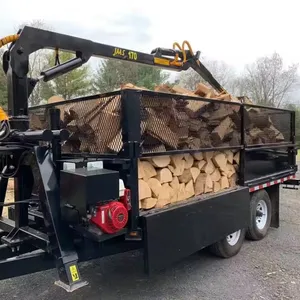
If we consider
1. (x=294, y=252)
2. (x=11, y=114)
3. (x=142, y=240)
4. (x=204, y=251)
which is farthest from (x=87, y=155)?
(x=294, y=252)

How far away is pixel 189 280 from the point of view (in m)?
3.95

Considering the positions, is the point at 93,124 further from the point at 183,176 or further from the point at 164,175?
the point at 183,176

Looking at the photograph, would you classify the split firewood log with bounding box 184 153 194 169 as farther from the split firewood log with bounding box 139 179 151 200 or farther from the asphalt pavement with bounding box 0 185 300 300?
the asphalt pavement with bounding box 0 185 300 300

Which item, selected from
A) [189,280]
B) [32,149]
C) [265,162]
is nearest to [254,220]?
[265,162]

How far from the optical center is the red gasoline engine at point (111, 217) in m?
2.77

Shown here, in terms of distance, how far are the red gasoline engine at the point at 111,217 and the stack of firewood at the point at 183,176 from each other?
1.23 feet

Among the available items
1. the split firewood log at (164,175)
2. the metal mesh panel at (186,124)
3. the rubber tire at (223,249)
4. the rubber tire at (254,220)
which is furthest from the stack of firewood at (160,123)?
the rubber tire at (223,249)

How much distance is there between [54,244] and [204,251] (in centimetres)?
249

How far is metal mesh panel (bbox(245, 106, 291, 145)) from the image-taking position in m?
4.86

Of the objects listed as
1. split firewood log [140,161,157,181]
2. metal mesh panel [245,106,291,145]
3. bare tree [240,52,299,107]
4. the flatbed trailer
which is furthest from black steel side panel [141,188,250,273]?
bare tree [240,52,299,107]

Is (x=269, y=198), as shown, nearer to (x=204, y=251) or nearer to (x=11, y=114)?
(x=204, y=251)

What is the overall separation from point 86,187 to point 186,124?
1.52m

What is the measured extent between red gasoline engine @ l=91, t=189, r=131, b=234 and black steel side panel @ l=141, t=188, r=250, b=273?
0.29 metres

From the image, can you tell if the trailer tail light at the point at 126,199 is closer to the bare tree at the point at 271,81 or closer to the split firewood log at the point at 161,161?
the split firewood log at the point at 161,161
